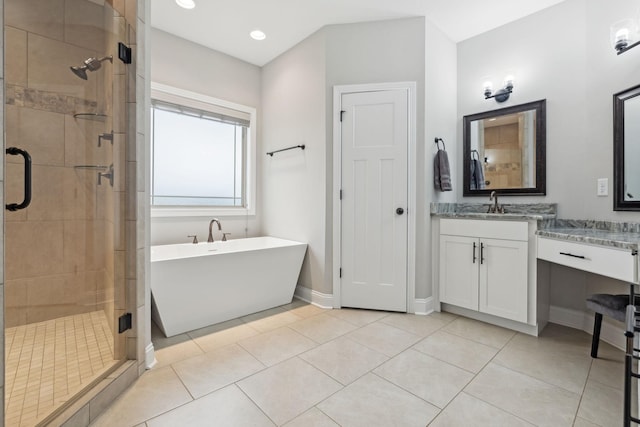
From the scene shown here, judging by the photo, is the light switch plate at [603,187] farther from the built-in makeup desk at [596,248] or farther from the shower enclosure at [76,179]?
the shower enclosure at [76,179]

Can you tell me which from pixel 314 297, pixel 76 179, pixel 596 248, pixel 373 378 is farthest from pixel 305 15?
pixel 373 378

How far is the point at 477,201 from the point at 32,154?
345 cm

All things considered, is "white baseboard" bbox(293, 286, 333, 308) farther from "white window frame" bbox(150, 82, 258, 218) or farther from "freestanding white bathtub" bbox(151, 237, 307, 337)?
"white window frame" bbox(150, 82, 258, 218)

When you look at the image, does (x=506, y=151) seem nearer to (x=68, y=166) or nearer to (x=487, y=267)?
(x=487, y=267)

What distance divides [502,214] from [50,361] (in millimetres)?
3074

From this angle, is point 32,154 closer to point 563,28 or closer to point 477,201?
point 477,201

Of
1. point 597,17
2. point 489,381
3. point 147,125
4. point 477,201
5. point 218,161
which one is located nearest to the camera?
point 489,381

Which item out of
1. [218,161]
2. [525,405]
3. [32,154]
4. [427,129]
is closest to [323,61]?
[427,129]

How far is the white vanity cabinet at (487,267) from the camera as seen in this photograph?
7.48 ft

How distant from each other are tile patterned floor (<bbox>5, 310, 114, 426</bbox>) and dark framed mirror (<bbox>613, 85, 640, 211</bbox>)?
137 inches

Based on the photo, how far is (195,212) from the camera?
10.3ft

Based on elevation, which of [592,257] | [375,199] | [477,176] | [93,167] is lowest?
[592,257]

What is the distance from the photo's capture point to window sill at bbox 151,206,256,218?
115 inches

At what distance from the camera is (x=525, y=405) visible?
1485 millimetres
